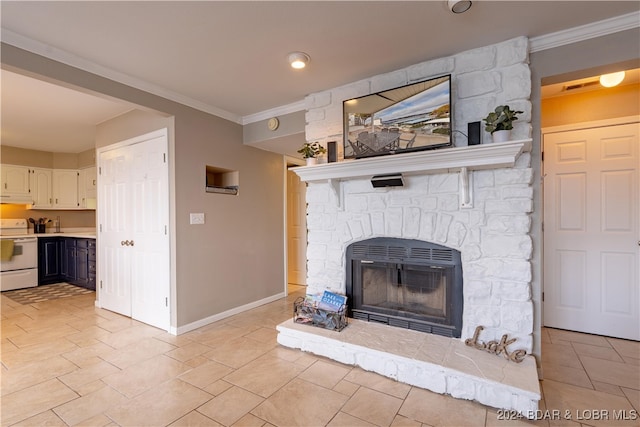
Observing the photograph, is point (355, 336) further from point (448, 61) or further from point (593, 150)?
point (593, 150)

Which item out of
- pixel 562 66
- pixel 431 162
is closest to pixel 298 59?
pixel 431 162

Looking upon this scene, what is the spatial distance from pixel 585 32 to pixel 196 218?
143 inches

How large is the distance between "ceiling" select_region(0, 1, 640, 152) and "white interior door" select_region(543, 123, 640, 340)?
150cm

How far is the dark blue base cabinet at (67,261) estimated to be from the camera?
4866 millimetres

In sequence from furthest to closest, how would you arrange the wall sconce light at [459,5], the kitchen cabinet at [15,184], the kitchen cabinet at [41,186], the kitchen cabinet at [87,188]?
the kitchen cabinet at [87,188] < the kitchen cabinet at [41,186] < the kitchen cabinet at [15,184] < the wall sconce light at [459,5]

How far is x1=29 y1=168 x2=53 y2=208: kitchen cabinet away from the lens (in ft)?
17.6

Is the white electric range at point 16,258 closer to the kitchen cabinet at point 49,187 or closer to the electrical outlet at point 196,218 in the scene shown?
the kitchen cabinet at point 49,187

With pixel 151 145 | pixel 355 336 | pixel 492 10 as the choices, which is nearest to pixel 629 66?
pixel 492 10

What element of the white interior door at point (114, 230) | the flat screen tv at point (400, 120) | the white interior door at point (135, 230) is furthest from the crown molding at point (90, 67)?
the flat screen tv at point (400, 120)

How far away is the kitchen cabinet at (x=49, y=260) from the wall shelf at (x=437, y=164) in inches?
210

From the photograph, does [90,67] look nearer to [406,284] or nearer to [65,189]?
[406,284]

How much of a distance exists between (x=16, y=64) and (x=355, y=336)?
124 inches

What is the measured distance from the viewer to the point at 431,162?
2271 mm

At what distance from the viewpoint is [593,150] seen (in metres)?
3.01
